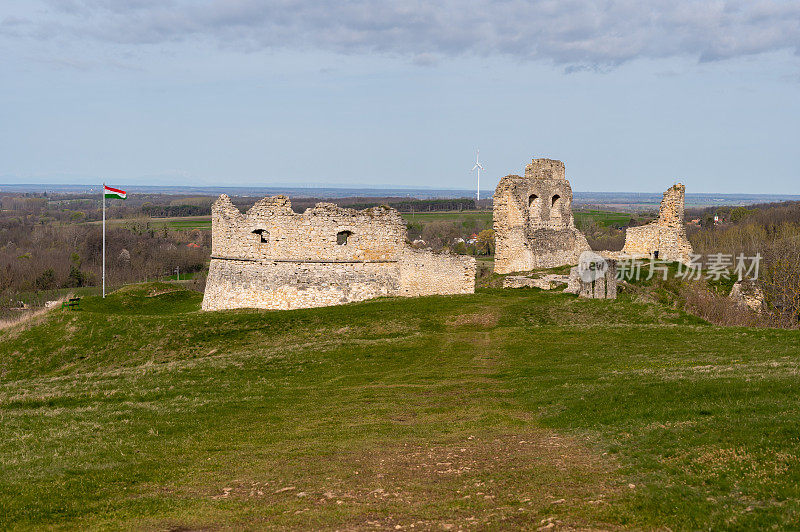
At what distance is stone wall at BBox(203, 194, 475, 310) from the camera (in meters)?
29.1

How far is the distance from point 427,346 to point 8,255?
81.7m

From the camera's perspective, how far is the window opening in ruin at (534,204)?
36.2 metres

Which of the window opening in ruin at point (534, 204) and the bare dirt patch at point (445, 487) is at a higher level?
the window opening in ruin at point (534, 204)

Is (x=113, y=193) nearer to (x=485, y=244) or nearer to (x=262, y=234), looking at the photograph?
(x=262, y=234)

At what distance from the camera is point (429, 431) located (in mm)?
11508

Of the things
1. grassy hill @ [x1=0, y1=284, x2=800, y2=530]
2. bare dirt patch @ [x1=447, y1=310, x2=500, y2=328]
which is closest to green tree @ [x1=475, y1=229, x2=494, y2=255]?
bare dirt patch @ [x1=447, y1=310, x2=500, y2=328]

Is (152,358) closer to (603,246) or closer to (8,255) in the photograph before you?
(603,246)

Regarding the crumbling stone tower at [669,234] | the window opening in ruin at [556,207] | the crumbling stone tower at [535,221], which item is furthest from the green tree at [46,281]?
the crumbling stone tower at [669,234]

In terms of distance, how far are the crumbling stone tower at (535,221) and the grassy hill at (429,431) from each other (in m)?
11.1

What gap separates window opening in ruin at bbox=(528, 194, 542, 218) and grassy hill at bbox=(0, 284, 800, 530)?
13742 mm

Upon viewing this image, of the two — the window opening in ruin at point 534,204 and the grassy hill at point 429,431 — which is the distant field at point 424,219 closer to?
the window opening in ruin at point 534,204

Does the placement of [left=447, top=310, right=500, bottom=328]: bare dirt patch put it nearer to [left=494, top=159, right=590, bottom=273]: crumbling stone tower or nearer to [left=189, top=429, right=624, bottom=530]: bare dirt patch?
[left=494, top=159, right=590, bottom=273]: crumbling stone tower

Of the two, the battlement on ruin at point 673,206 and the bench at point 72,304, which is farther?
the battlement on ruin at point 673,206

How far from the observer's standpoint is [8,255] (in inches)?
3376
